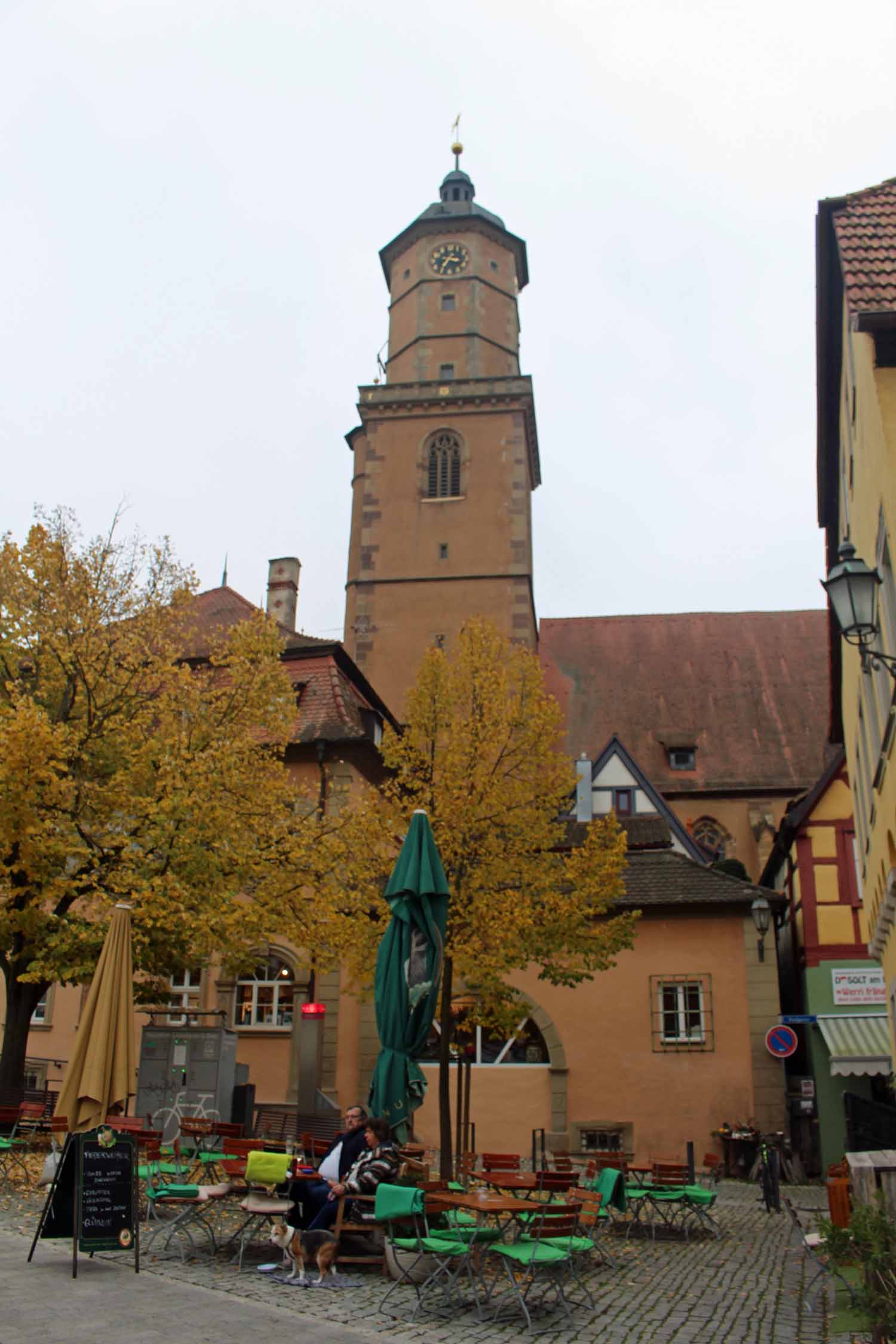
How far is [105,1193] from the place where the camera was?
7.85 m

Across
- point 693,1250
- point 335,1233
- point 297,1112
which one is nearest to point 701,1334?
point 335,1233

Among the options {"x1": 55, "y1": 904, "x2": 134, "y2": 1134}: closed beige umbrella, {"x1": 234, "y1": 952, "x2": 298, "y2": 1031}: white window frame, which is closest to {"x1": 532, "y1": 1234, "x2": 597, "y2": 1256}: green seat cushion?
{"x1": 55, "y1": 904, "x2": 134, "y2": 1134}: closed beige umbrella

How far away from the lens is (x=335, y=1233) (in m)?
8.30

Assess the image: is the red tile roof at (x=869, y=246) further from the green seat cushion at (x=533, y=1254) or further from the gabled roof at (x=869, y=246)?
the green seat cushion at (x=533, y=1254)

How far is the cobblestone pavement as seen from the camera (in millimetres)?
6820

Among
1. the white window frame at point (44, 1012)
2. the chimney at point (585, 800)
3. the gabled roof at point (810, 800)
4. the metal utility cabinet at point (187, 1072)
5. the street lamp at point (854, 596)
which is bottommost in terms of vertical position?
the metal utility cabinet at point (187, 1072)

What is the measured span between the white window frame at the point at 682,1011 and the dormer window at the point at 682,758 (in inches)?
529

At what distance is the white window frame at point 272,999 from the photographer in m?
20.4

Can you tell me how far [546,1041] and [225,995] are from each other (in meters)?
5.72

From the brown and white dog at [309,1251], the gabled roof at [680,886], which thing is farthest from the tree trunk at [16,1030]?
the gabled roof at [680,886]

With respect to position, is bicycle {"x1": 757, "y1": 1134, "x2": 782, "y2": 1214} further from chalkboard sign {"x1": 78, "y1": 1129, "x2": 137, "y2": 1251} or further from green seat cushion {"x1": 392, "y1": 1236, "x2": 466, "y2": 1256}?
chalkboard sign {"x1": 78, "y1": 1129, "x2": 137, "y2": 1251}

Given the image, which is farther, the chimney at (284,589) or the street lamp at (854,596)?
the chimney at (284,589)

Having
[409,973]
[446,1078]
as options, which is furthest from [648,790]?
[409,973]

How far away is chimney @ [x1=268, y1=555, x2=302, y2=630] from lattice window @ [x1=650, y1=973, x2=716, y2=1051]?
43.9 feet
